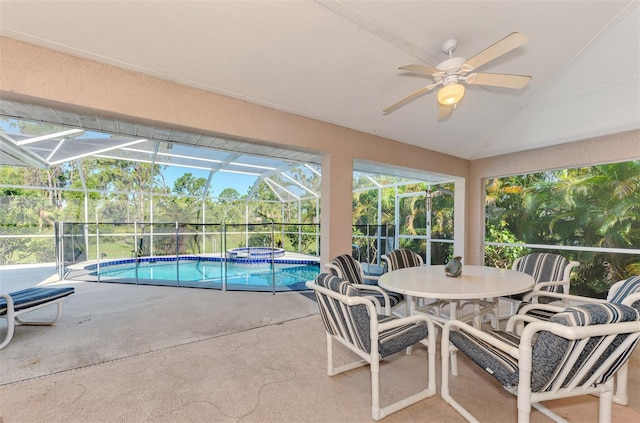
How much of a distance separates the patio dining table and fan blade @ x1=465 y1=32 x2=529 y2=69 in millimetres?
1673

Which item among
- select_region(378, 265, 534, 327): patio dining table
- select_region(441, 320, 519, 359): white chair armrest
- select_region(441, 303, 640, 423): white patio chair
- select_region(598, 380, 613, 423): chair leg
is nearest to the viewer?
select_region(441, 303, 640, 423): white patio chair

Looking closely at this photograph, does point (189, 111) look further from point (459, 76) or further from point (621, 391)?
point (621, 391)

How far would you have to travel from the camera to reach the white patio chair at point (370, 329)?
1.66 meters

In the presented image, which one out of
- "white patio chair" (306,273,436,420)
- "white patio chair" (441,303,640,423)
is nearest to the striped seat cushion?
"white patio chair" (306,273,436,420)

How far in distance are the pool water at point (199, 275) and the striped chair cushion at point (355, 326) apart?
3187mm

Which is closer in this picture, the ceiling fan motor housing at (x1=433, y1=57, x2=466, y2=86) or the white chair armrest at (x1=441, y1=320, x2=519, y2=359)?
the white chair armrest at (x1=441, y1=320, x2=519, y2=359)

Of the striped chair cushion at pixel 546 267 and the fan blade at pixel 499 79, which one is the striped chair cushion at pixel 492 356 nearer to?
the striped chair cushion at pixel 546 267

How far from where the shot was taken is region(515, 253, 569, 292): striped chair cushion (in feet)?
9.25

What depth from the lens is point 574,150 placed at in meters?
4.02

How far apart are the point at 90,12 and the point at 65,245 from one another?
18.5 feet

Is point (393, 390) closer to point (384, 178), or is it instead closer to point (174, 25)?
point (174, 25)

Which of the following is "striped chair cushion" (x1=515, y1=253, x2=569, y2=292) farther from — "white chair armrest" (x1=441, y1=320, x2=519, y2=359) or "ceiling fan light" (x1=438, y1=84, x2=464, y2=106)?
"ceiling fan light" (x1=438, y1=84, x2=464, y2=106)

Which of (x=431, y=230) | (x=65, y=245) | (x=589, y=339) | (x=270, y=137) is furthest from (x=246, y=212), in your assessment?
(x=589, y=339)

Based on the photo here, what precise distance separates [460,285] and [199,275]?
220 inches
